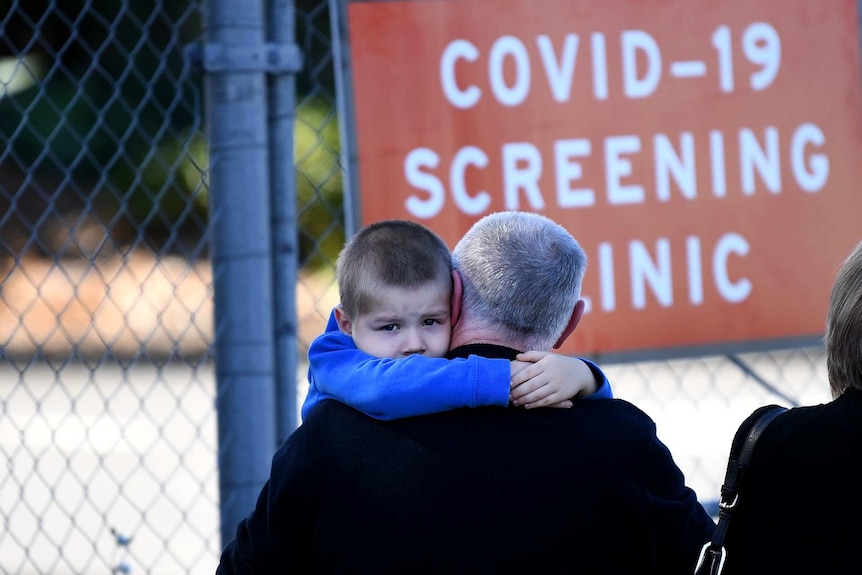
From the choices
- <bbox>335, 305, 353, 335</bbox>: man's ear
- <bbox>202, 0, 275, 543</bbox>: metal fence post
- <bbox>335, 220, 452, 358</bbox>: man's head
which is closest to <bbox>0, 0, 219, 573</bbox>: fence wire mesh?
<bbox>202, 0, 275, 543</bbox>: metal fence post

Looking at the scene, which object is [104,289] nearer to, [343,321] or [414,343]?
[343,321]

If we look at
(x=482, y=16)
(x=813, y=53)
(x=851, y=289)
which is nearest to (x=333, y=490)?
Answer: (x=851, y=289)

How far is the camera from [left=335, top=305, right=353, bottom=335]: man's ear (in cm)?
193

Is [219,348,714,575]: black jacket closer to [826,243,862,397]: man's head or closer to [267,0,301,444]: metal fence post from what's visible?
[826,243,862,397]: man's head

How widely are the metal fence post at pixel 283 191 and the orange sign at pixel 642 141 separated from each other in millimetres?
150

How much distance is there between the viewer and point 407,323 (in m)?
1.84

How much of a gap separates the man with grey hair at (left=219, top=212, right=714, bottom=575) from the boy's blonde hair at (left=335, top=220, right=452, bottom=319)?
0.12 metres

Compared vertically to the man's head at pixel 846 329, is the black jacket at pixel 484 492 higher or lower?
lower

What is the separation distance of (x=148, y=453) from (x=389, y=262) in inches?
125

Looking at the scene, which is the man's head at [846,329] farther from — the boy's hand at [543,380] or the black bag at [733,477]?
the boy's hand at [543,380]

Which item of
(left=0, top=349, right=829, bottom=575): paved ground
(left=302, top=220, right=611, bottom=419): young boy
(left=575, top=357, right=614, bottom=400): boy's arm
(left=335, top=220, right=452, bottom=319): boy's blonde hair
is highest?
(left=335, top=220, right=452, bottom=319): boy's blonde hair

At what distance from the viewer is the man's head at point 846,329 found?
1.69 metres

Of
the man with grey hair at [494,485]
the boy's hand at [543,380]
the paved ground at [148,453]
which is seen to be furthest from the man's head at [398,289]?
the paved ground at [148,453]

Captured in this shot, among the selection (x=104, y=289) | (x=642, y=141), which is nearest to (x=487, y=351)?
(x=642, y=141)
